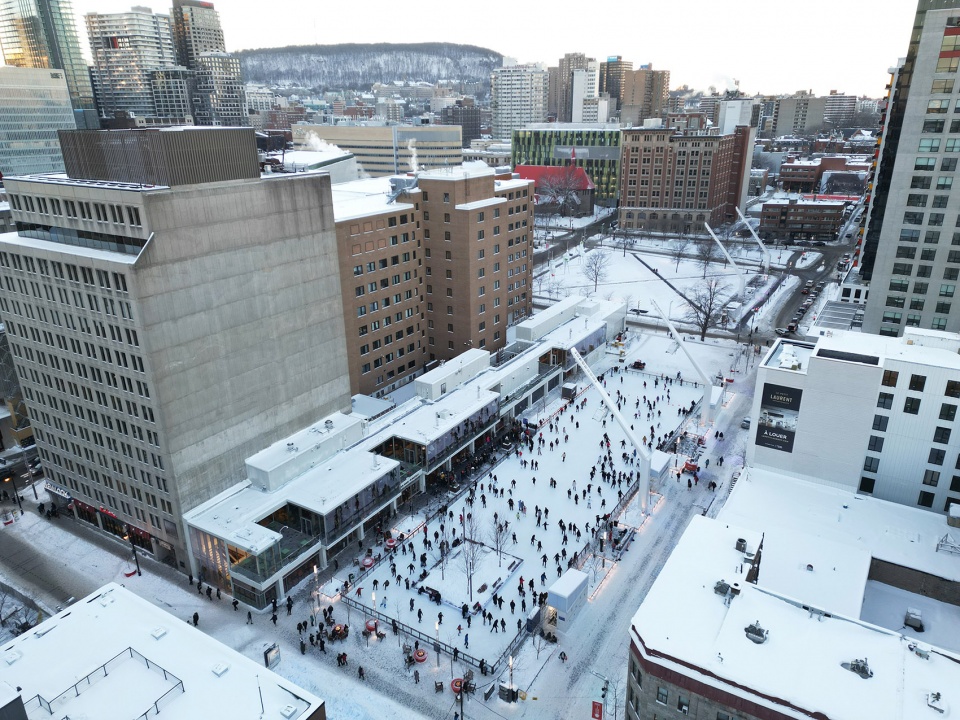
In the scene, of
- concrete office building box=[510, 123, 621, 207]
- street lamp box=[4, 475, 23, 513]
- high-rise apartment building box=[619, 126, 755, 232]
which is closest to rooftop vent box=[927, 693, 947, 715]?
street lamp box=[4, 475, 23, 513]

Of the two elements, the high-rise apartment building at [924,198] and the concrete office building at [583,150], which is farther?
the concrete office building at [583,150]

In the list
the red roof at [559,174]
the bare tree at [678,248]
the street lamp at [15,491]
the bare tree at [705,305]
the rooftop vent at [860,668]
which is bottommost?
the street lamp at [15,491]

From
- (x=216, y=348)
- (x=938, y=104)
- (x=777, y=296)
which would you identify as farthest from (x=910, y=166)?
(x=216, y=348)

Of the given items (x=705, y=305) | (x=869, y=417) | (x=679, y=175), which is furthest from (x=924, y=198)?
(x=679, y=175)

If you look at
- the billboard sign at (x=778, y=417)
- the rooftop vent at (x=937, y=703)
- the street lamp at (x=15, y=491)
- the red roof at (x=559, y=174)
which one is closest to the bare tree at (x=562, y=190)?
the red roof at (x=559, y=174)

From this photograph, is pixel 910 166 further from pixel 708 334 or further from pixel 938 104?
pixel 708 334

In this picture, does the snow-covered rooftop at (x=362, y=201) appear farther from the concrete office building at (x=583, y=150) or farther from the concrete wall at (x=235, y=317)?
the concrete office building at (x=583, y=150)

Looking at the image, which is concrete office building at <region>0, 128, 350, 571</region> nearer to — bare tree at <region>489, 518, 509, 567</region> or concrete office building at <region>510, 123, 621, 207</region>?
bare tree at <region>489, 518, 509, 567</region>
